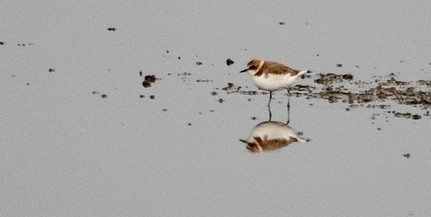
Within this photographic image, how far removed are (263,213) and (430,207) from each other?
1.98 meters

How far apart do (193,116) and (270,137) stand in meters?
1.64

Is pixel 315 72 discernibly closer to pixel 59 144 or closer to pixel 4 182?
pixel 59 144

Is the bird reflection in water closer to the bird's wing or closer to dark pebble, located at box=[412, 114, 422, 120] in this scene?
the bird's wing

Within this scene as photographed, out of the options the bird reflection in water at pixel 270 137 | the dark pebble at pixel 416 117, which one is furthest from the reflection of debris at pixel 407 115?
the bird reflection in water at pixel 270 137

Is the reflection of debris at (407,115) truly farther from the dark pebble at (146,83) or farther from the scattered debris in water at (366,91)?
the dark pebble at (146,83)

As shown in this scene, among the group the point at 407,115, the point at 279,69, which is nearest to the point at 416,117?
the point at 407,115

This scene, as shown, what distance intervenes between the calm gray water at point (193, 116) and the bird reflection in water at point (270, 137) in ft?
0.44

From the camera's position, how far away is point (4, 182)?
498 inches

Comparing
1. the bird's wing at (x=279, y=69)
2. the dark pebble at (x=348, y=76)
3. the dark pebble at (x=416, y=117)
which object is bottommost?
the dark pebble at (x=416, y=117)

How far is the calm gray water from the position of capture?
41.0 ft

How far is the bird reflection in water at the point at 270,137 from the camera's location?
47.8 ft

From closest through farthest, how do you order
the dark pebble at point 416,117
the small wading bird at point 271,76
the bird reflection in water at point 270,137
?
the bird reflection in water at point 270,137 < the dark pebble at point 416,117 < the small wading bird at point 271,76

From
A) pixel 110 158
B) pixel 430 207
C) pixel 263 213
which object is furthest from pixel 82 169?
pixel 430 207

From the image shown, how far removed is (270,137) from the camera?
15.0m
